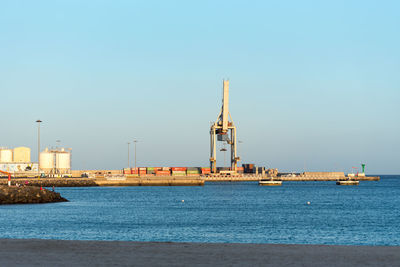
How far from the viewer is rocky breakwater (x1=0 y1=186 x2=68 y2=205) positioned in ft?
226

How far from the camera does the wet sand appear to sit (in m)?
14.4

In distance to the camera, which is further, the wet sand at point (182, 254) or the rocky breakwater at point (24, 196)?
the rocky breakwater at point (24, 196)

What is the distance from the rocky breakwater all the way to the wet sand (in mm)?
53791

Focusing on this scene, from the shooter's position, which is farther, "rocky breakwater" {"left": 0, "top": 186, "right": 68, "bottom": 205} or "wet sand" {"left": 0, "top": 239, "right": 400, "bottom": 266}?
"rocky breakwater" {"left": 0, "top": 186, "right": 68, "bottom": 205}

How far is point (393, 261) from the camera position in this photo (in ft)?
47.4

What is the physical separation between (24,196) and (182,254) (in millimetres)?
58799

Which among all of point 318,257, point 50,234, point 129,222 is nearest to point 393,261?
point 318,257

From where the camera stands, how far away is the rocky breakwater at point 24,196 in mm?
Result: 69000

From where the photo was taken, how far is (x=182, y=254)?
1573cm

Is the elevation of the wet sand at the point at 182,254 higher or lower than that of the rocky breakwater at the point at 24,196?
higher

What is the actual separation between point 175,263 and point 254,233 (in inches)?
968

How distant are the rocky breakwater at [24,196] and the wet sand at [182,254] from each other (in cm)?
5379

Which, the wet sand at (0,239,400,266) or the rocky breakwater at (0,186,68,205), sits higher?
the wet sand at (0,239,400,266)

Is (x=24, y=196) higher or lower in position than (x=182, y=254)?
lower
